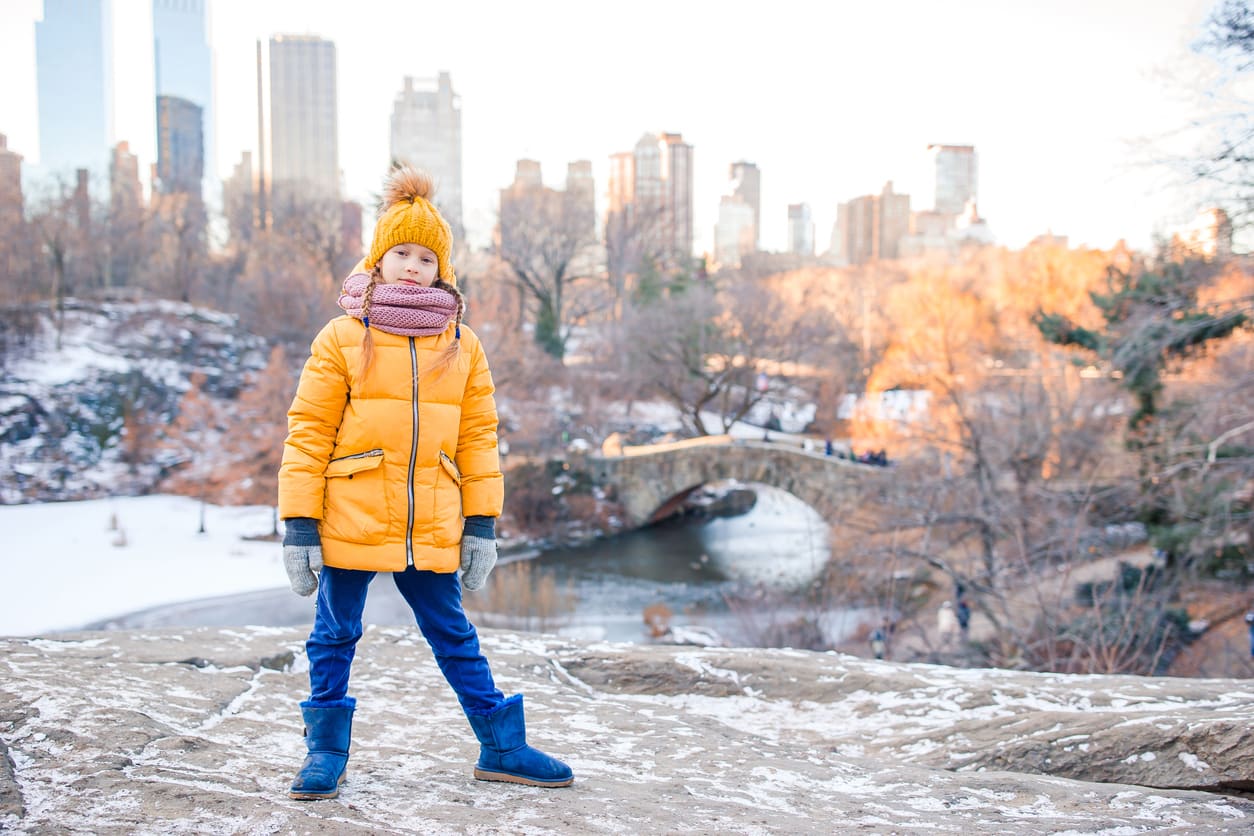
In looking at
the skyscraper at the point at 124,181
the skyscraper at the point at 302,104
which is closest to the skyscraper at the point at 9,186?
the skyscraper at the point at 124,181

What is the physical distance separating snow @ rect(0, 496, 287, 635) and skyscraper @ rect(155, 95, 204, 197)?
29477 millimetres

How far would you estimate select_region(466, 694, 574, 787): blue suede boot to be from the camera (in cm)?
250

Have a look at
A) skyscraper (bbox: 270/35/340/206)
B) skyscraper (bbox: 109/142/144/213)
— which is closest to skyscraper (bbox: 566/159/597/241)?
skyscraper (bbox: 109/142/144/213)

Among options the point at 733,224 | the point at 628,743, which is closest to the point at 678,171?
the point at 733,224

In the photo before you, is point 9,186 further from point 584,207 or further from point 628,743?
point 628,743

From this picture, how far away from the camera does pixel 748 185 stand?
84.4 m

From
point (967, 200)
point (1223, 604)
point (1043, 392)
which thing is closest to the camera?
point (1223, 604)

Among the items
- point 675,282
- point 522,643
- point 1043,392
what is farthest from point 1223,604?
point 675,282

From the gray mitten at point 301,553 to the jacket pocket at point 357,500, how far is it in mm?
61

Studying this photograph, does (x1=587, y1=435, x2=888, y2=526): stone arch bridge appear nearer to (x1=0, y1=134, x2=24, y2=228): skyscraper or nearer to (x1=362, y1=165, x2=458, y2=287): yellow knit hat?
(x1=362, y1=165, x2=458, y2=287): yellow knit hat

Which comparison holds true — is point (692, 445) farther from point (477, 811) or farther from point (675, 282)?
point (477, 811)

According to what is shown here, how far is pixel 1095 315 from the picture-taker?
20422 mm

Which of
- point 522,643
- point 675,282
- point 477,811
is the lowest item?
point 522,643

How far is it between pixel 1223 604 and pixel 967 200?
63684 millimetres
